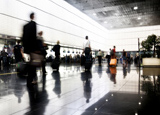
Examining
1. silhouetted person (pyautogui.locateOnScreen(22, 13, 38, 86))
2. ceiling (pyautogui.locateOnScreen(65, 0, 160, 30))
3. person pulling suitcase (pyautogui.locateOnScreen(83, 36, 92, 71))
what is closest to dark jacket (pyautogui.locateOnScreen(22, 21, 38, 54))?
silhouetted person (pyautogui.locateOnScreen(22, 13, 38, 86))

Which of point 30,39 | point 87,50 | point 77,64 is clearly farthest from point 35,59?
point 77,64

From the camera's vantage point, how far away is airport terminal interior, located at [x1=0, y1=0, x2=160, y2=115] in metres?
2.44

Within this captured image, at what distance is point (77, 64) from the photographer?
1933cm

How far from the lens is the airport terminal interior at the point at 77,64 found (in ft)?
8.00

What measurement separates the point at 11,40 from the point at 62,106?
13.0 m

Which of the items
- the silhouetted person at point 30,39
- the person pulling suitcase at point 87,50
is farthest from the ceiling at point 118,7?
the silhouetted person at point 30,39

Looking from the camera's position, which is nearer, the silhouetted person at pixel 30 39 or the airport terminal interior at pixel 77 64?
the airport terminal interior at pixel 77 64

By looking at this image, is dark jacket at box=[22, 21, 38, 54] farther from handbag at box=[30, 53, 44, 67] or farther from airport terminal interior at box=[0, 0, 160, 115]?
handbag at box=[30, 53, 44, 67]

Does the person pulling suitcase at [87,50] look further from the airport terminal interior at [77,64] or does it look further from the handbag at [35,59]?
the handbag at [35,59]

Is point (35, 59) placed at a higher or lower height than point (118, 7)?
lower

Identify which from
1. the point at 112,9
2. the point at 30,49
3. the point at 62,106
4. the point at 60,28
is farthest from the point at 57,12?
the point at 62,106

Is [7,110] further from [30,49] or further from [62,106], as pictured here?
[30,49]

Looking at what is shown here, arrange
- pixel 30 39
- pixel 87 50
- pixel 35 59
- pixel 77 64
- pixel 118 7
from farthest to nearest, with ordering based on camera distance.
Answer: pixel 118 7 < pixel 77 64 < pixel 87 50 < pixel 35 59 < pixel 30 39

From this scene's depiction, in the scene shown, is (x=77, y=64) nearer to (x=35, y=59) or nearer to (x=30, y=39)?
(x=35, y=59)
